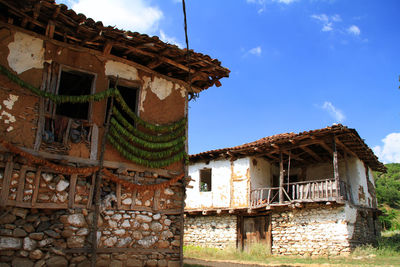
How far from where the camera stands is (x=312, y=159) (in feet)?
58.2

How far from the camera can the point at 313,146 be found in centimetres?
1605

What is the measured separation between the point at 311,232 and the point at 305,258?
3.67ft

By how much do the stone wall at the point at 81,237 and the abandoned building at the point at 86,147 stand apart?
0.7 inches

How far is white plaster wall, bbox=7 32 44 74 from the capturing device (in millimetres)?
6680

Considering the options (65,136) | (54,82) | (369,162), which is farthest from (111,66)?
(369,162)

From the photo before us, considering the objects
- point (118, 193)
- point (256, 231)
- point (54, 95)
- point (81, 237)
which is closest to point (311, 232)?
point (256, 231)

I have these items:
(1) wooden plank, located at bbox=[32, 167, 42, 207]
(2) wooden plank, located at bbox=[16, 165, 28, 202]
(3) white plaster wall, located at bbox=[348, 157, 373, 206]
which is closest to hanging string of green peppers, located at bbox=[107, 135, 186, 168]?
(1) wooden plank, located at bbox=[32, 167, 42, 207]

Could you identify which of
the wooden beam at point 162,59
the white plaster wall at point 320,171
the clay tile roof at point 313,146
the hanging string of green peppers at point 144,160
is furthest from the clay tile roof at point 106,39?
the white plaster wall at point 320,171

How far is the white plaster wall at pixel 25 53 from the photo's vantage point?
6.68 m

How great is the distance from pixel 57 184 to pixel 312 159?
14003 mm

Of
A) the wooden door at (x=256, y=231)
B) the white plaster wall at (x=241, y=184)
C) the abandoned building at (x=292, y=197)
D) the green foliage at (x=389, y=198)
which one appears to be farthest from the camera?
the green foliage at (x=389, y=198)

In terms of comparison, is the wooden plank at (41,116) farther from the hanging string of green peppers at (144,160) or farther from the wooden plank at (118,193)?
the wooden plank at (118,193)

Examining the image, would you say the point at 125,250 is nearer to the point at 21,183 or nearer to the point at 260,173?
the point at 21,183

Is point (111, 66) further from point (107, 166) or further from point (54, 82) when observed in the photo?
point (107, 166)
